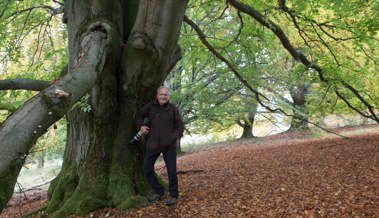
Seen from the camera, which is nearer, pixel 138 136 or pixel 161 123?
pixel 161 123

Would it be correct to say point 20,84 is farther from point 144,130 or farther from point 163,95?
point 163,95

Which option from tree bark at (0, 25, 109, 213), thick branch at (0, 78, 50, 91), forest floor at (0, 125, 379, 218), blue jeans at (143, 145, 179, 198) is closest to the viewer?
tree bark at (0, 25, 109, 213)

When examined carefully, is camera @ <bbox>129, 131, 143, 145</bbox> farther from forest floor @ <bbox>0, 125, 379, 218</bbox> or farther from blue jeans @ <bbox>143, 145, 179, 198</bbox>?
forest floor @ <bbox>0, 125, 379, 218</bbox>

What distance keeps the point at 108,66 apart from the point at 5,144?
2.65 m

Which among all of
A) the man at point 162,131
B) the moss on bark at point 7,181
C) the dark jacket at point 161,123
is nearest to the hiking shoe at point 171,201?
the man at point 162,131

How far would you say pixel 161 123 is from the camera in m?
4.50

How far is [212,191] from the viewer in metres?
4.93

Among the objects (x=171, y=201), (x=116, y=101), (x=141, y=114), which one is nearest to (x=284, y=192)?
(x=171, y=201)

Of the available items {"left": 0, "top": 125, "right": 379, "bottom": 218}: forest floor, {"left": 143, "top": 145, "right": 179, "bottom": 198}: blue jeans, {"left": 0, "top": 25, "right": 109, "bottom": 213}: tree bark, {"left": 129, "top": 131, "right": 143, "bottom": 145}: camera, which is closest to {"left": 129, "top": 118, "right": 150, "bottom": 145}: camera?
{"left": 129, "top": 131, "right": 143, "bottom": 145}: camera

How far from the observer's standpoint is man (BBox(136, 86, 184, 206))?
449 centimetres

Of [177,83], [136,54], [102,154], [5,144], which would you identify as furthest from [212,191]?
[177,83]

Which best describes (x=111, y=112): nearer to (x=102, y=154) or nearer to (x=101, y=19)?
(x=102, y=154)

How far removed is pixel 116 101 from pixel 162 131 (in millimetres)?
893

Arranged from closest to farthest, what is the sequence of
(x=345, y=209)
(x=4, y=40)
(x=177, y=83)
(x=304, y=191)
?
(x=345, y=209), (x=304, y=191), (x=4, y=40), (x=177, y=83)
